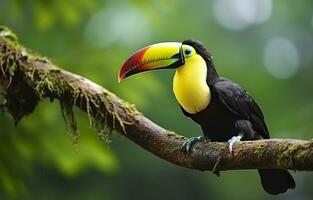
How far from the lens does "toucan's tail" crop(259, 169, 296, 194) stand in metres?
3.62

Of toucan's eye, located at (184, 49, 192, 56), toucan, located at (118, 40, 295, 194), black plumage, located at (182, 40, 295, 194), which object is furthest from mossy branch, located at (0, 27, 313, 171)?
toucan's eye, located at (184, 49, 192, 56)

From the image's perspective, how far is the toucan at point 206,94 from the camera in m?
3.52

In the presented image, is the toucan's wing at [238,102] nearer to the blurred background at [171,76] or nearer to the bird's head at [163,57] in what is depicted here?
the bird's head at [163,57]

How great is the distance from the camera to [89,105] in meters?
3.66

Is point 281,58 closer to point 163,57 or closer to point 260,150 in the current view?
point 163,57

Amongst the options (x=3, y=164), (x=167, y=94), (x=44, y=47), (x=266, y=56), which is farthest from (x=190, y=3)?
(x=3, y=164)

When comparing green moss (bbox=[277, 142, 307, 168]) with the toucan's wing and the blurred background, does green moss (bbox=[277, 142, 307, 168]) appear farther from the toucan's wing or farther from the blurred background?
the blurred background

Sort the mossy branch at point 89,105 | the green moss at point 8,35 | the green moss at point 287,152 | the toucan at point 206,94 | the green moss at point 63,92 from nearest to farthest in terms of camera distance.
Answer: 1. the green moss at point 287,152
2. the mossy branch at point 89,105
3. the toucan at point 206,94
4. the green moss at point 63,92
5. the green moss at point 8,35

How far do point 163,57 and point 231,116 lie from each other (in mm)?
507

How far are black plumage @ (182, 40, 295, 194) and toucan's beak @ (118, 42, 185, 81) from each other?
11 centimetres

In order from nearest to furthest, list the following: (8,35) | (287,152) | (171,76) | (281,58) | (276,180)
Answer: (287,152)
(276,180)
(8,35)
(171,76)
(281,58)

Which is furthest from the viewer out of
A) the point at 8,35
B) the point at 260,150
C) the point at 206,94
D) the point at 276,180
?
the point at 8,35

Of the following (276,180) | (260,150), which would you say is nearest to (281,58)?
(276,180)

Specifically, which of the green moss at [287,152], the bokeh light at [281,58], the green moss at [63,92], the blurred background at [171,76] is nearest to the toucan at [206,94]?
the green moss at [63,92]
